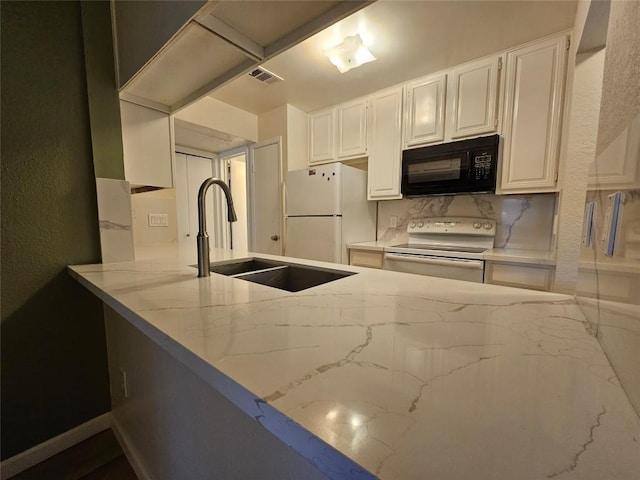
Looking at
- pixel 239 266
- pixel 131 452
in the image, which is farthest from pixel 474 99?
pixel 131 452

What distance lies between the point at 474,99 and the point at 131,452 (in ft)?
10.3

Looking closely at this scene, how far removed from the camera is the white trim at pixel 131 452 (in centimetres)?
120

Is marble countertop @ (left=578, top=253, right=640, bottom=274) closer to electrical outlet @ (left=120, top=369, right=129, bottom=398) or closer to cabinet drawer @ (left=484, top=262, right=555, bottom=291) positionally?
cabinet drawer @ (left=484, top=262, right=555, bottom=291)

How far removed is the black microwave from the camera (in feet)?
6.97

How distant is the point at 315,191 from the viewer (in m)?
2.79

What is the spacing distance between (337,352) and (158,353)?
3.00ft

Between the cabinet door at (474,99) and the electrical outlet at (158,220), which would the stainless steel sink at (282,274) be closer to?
the electrical outlet at (158,220)

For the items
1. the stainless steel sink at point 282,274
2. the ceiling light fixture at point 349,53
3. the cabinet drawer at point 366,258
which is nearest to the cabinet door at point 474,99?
the ceiling light fixture at point 349,53

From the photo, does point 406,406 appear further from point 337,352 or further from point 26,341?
point 26,341

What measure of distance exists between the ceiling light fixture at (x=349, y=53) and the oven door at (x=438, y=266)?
1542mm

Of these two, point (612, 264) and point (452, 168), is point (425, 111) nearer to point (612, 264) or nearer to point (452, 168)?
point (452, 168)

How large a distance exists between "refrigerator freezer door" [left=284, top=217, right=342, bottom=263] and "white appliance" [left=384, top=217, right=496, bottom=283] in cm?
50

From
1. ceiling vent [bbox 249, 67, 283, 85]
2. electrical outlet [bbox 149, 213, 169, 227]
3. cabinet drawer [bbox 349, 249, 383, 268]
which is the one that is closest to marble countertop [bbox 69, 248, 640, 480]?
electrical outlet [bbox 149, 213, 169, 227]

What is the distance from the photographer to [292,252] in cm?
305
